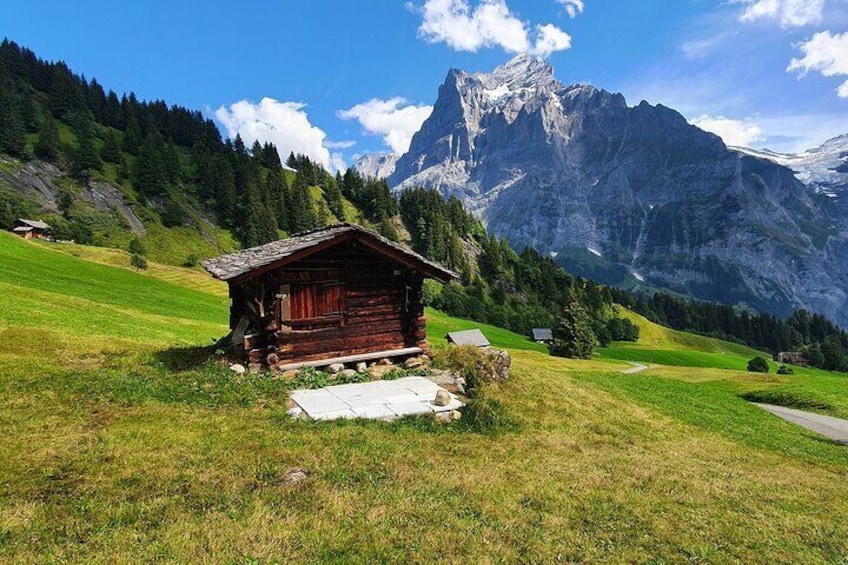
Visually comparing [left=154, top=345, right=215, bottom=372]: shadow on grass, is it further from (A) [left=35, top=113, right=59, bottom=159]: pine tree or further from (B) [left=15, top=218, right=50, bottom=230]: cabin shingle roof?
(A) [left=35, top=113, right=59, bottom=159]: pine tree

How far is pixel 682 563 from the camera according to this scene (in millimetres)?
8008

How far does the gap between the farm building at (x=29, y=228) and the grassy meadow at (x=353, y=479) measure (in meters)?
91.0

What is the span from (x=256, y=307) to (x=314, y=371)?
3.63m

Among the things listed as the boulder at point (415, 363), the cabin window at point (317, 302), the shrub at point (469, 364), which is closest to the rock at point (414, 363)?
the boulder at point (415, 363)

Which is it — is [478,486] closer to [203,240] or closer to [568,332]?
[568,332]

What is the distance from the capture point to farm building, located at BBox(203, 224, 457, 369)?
18.8 meters

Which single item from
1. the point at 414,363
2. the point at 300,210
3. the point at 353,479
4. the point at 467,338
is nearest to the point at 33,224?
the point at 300,210

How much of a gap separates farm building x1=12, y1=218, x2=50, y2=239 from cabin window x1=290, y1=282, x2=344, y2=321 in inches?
3938

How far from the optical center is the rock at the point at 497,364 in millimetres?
19875

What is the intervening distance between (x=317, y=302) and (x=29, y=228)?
102 metres

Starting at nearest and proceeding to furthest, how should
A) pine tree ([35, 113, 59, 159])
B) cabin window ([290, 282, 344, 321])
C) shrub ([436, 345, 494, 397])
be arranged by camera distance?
1. shrub ([436, 345, 494, 397])
2. cabin window ([290, 282, 344, 321])
3. pine tree ([35, 113, 59, 159])

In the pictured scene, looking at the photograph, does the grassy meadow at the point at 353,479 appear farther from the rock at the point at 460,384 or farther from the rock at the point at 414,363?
the rock at the point at 414,363

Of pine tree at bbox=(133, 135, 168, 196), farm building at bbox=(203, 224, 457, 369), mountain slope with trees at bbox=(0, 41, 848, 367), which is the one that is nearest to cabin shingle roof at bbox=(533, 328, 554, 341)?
mountain slope with trees at bbox=(0, 41, 848, 367)

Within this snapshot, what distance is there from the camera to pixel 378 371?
20094mm
